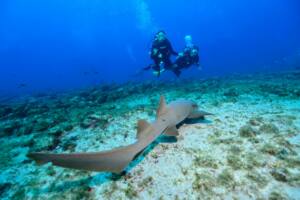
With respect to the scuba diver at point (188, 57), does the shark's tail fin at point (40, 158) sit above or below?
below

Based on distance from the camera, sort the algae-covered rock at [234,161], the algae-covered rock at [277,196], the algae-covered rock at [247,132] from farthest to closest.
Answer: the algae-covered rock at [247,132] < the algae-covered rock at [234,161] < the algae-covered rock at [277,196]

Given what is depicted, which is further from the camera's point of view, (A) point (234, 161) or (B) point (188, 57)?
(B) point (188, 57)

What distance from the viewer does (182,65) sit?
43.2 ft

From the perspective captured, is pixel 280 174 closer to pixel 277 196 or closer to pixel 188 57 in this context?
pixel 277 196

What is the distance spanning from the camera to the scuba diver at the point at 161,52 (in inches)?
499

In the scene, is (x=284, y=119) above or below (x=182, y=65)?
below

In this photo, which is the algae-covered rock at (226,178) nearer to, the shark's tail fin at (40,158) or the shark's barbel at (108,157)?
the shark's barbel at (108,157)

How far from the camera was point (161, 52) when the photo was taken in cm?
1273

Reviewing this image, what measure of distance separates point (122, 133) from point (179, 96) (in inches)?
176

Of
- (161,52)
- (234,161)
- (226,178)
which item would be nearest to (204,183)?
(226,178)

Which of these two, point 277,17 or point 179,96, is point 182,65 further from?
point 277,17

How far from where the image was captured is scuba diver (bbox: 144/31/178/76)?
1267 centimetres

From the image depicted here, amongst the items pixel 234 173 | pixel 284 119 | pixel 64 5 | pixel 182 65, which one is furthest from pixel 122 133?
pixel 64 5

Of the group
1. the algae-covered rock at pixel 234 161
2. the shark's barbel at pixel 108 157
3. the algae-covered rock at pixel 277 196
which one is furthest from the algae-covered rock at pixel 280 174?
the shark's barbel at pixel 108 157
